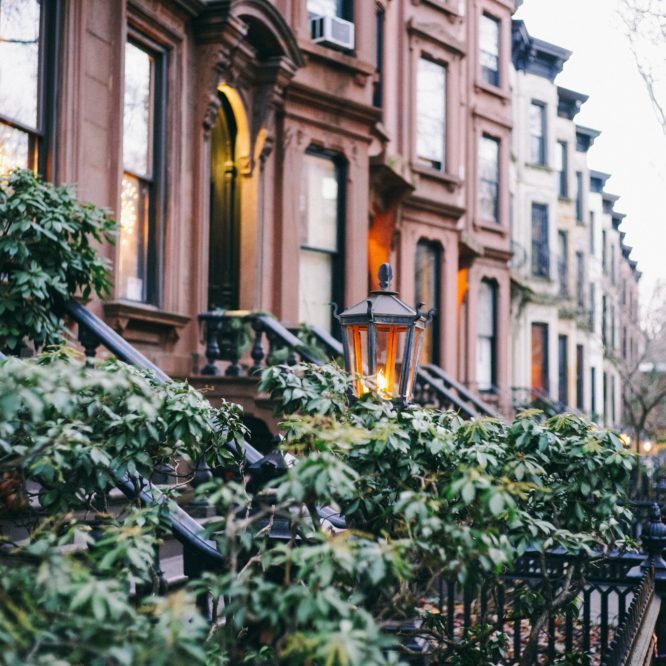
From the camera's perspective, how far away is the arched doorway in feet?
41.5

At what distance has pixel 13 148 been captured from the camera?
8648 mm

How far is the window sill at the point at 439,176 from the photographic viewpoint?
18.2 metres

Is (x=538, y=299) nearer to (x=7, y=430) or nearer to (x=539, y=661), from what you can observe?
(x=539, y=661)

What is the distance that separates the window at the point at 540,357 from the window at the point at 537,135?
17.6 feet

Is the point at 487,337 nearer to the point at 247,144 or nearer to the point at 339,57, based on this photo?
the point at 339,57

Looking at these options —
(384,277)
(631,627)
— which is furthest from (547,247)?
(631,627)

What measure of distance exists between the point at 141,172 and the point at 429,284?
947 cm

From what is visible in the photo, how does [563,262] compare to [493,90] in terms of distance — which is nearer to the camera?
[493,90]

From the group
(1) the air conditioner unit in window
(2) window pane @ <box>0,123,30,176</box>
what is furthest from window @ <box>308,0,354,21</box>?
(2) window pane @ <box>0,123,30,176</box>

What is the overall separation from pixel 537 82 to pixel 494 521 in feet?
92.8

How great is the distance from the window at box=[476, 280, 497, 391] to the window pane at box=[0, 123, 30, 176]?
15.8 m

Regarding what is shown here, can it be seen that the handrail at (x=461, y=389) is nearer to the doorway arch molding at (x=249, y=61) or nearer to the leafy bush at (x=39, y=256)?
the doorway arch molding at (x=249, y=61)

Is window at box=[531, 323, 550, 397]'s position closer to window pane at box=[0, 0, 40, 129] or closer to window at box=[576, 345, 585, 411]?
window at box=[576, 345, 585, 411]

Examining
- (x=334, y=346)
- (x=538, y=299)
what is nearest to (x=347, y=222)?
(x=334, y=346)
